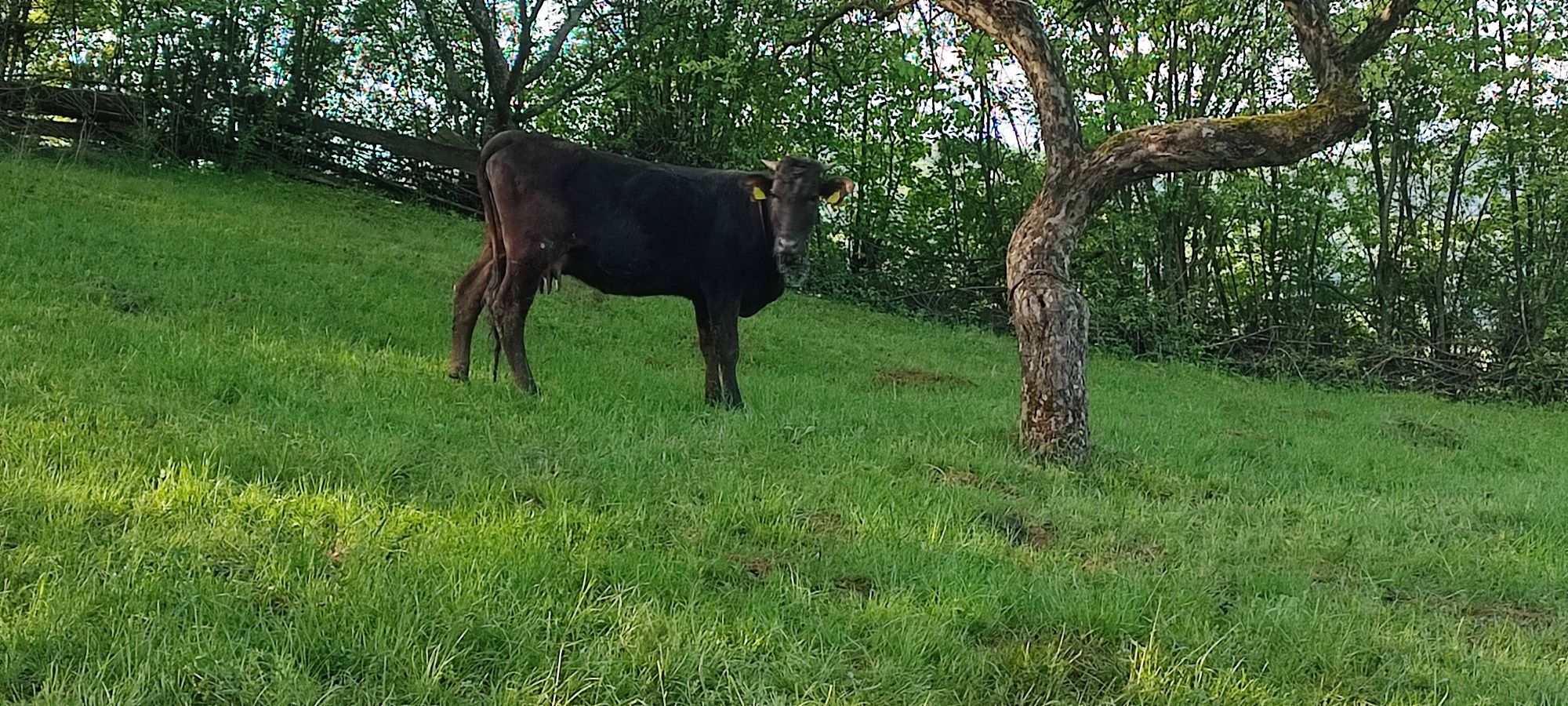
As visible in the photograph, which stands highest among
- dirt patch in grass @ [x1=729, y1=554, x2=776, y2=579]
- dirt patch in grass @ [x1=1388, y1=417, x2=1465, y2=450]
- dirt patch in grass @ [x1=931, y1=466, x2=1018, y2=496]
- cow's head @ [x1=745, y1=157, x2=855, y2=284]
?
cow's head @ [x1=745, y1=157, x2=855, y2=284]

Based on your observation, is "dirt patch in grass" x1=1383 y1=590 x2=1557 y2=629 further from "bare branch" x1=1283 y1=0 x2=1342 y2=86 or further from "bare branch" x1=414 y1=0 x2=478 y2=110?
"bare branch" x1=414 y1=0 x2=478 y2=110

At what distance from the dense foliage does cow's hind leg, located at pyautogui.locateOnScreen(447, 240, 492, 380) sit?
26.9 feet

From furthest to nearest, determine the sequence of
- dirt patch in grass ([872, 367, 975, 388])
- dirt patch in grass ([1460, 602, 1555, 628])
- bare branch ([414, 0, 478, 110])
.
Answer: bare branch ([414, 0, 478, 110]) < dirt patch in grass ([872, 367, 975, 388]) < dirt patch in grass ([1460, 602, 1555, 628])

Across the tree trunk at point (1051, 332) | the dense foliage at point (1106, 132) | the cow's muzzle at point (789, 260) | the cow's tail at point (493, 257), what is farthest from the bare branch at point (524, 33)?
the tree trunk at point (1051, 332)

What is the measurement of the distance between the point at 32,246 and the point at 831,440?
773cm

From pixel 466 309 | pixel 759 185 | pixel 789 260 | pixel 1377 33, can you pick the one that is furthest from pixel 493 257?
pixel 1377 33

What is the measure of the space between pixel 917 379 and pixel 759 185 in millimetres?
3422

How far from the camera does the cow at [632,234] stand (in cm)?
771

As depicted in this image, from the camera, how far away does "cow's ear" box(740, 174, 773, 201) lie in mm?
7988

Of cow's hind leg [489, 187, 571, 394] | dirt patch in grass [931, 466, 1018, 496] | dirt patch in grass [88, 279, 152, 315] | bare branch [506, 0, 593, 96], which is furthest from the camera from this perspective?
bare branch [506, 0, 593, 96]

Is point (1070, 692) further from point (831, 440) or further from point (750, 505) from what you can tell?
point (831, 440)

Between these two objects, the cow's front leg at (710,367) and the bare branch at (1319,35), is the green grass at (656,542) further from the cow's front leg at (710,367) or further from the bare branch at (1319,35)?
the bare branch at (1319,35)

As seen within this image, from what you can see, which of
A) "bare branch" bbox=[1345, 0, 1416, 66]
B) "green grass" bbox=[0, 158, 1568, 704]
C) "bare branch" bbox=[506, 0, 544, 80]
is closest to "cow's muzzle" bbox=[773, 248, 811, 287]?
"green grass" bbox=[0, 158, 1568, 704]

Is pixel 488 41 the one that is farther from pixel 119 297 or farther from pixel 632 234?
pixel 632 234
